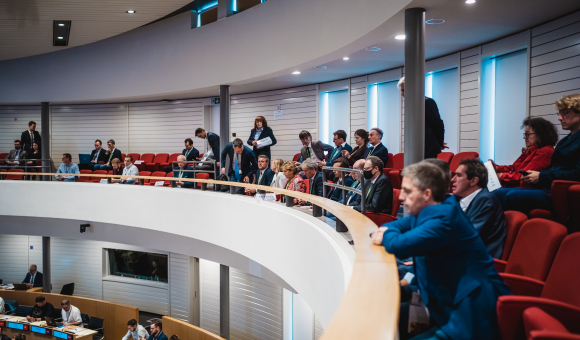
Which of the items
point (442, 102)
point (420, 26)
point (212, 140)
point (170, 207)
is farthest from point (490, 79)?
point (170, 207)

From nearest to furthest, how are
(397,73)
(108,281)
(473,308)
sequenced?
(473,308)
(397,73)
(108,281)

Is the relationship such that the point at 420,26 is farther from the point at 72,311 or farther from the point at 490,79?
the point at 72,311

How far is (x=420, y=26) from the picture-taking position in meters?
4.57

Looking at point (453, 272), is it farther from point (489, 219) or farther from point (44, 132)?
point (44, 132)

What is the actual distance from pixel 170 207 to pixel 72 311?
4456 mm

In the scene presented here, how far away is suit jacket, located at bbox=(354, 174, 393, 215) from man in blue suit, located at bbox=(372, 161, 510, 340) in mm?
2105

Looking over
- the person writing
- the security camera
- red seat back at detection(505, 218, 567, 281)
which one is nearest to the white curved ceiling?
the person writing

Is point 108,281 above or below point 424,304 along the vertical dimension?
below

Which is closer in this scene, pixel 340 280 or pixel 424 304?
pixel 424 304

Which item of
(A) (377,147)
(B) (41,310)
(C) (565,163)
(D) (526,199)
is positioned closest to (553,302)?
(D) (526,199)

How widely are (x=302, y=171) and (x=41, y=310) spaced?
832 cm

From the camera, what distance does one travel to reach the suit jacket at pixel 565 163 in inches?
122

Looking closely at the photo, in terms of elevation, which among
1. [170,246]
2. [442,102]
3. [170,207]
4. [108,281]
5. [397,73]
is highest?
[397,73]

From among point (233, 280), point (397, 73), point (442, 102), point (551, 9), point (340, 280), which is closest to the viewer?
point (340, 280)
